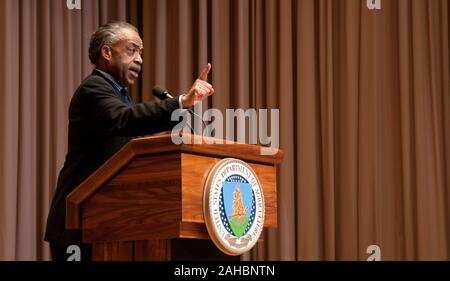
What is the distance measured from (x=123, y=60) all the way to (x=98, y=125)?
1.39ft

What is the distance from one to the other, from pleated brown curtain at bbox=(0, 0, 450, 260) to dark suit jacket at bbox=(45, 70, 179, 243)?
6.00 ft

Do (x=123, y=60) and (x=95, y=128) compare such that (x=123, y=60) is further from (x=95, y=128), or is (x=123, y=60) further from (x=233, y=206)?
(x=233, y=206)

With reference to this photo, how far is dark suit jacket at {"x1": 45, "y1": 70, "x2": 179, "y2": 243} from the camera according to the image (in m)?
2.67

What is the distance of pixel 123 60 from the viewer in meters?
3.07

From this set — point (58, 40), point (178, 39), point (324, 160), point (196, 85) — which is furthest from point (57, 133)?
point (196, 85)

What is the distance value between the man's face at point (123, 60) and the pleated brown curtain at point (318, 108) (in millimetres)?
1671

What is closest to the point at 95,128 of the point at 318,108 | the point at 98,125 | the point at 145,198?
the point at 98,125

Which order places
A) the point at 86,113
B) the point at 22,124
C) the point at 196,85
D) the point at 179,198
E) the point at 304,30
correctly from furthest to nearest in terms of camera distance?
the point at 304,30 < the point at 22,124 < the point at 86,113 < the point at 196,85 < the point at 179,198

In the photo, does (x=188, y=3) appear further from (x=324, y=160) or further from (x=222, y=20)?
(x=324, y=160)

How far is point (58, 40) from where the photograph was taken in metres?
4.91

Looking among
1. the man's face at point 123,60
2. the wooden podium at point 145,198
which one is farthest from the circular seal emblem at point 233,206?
the man's face at point 123,60

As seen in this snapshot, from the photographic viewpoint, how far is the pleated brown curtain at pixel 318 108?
15.4 feet
